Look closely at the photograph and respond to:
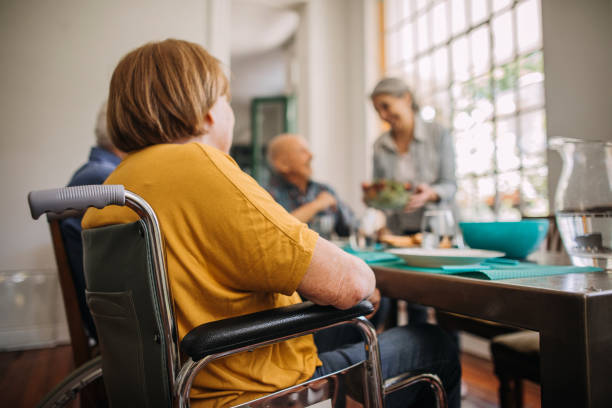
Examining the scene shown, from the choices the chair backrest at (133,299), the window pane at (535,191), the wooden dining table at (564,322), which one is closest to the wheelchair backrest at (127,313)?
the chair backrest at (133,299)

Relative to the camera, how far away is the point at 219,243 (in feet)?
1.95

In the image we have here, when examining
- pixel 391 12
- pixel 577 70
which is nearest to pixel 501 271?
pixel 577 70

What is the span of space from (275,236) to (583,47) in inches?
89.3

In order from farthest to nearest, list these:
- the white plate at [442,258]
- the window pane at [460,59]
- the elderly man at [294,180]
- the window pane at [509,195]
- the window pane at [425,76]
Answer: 1. the window pane at [425,76]
2. the window pane at [460,59]
3. the window pane at [509,195]
4. the elderly man at [294,180]
5. the white plate at [442,258]

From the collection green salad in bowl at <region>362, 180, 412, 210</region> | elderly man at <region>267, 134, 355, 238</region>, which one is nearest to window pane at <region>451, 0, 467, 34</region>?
elderly man at <region>267, 134, 355, 238</region>

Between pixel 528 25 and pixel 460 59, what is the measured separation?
58 centimetres

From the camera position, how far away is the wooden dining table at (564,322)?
20.0 inches

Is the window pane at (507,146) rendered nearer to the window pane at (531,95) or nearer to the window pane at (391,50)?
the window pane at (531,95)

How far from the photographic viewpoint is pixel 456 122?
9.96 ft

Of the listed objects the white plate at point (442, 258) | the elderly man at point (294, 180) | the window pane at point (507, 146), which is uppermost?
the window pane at point (507, 146)

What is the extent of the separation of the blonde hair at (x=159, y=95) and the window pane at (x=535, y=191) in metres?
2.27

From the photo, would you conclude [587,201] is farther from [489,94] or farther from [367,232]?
[489,94]

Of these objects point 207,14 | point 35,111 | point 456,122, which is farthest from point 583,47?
point 35,111

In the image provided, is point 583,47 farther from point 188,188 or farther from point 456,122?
point 188,188
